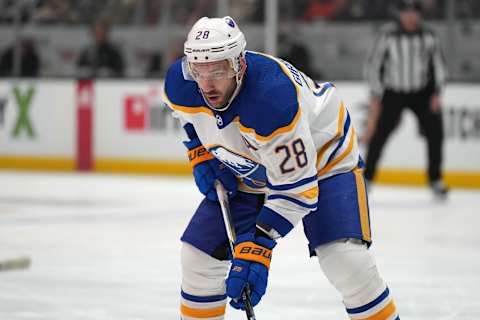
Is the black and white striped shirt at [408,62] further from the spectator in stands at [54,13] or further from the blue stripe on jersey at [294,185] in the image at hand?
the blue stripe on jersey at [294,185]

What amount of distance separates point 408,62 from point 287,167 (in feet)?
21.3

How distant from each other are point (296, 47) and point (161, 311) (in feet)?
22.3

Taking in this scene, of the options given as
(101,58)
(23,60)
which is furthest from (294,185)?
(23,60)

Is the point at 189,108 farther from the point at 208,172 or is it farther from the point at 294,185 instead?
the point at 294,185

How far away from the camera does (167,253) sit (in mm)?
5953

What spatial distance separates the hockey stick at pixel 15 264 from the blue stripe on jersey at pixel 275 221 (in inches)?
99.3

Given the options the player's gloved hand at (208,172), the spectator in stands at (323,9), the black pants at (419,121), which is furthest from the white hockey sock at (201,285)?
the spectator in stands at (323,9)

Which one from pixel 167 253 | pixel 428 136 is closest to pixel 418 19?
pixel 428 136

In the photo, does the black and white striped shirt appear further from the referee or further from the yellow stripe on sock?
the yellow stripe on sock

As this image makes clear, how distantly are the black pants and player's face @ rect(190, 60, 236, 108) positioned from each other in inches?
245

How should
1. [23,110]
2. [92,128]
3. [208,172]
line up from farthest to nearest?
[23,110] → [92,128] → [208,172]

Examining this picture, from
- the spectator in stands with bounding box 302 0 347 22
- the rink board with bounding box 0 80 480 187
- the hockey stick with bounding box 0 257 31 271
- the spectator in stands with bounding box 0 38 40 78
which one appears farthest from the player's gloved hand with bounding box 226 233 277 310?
the spectator in stands with bounding box 0 38 40 78

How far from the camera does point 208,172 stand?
341 centimetres

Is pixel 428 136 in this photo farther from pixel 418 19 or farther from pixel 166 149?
pixel 166 149
